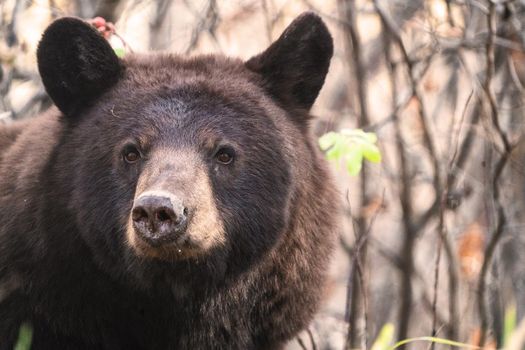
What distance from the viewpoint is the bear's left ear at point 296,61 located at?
4828mm

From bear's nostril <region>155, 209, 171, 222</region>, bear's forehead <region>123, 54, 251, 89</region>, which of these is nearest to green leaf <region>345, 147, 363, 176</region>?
bear's forehead <region>123, 54, 251, 89</region>

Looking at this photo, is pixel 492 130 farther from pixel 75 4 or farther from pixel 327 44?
pixel 75 4

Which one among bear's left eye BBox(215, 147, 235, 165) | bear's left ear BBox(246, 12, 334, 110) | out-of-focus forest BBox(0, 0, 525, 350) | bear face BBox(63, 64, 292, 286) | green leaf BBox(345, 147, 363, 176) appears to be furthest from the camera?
out-of-focus forest BBox(0, 0, 525, 350)

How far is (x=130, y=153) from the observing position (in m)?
4.43

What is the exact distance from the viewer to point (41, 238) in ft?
14.6

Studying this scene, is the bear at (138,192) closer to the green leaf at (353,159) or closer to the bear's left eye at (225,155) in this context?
the bear's left eye at (225,155)

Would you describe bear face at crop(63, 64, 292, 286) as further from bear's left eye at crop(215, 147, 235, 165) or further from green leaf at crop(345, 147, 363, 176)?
green leaf at crop(345, 147, 363, 176)

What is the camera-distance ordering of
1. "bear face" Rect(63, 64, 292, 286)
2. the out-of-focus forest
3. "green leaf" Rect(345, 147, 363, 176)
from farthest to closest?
1. the out-of-focus forest
2. "green leaf" Rect(345, 147, 363, 176)
3. "bear face" Rect(63, 64, 292, 286)

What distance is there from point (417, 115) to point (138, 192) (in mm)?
5385

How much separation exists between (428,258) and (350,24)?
388cm

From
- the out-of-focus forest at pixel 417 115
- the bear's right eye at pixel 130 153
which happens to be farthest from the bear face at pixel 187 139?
the out-of-focus forest at pixel 417 115

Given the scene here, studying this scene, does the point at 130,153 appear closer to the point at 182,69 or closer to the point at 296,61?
the point at 182,69

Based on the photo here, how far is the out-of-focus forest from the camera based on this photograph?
7164 millimetres

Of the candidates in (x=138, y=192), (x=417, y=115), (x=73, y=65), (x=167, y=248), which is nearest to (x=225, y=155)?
(x=138, y=192)
